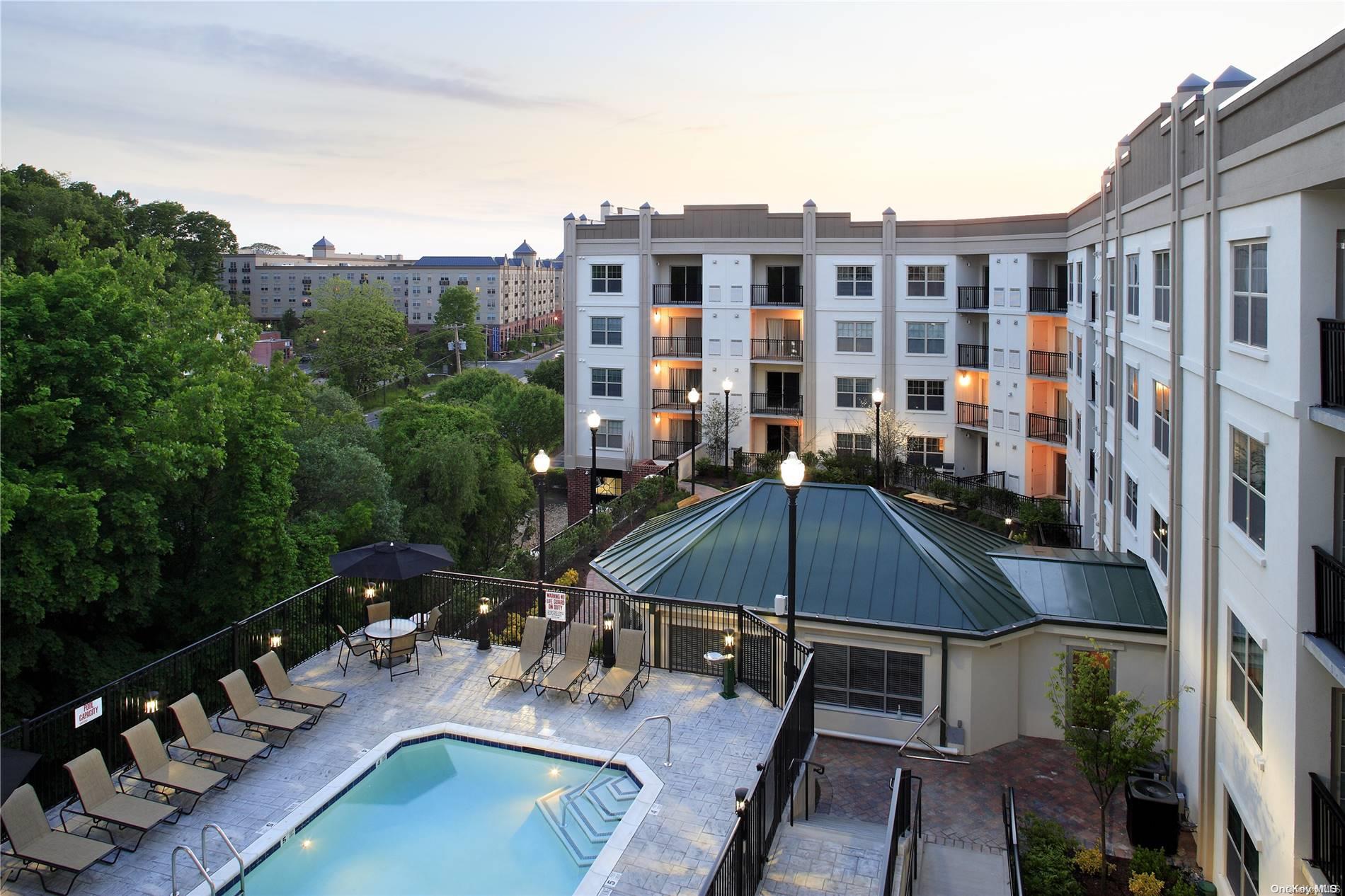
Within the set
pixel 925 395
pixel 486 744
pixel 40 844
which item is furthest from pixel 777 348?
pixel 40 844

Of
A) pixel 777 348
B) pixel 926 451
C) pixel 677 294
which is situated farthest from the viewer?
pixel 677 294

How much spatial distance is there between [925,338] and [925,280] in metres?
2.63

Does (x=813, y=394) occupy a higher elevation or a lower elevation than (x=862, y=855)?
higher

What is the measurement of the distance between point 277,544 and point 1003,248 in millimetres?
31118

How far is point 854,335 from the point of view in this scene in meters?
43.1

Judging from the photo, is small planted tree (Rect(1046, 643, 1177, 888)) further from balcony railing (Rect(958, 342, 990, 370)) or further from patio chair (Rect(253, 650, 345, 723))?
balcony railing (Rect(958, 342, 990, 370))

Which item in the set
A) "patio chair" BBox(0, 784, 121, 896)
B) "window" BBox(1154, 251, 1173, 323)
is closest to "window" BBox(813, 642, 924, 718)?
"window" BBox(1154, 251, 1173, 323)

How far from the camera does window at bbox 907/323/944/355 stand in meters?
42.1

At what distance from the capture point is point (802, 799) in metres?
12.7

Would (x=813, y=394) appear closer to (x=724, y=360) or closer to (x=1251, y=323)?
(x=724, y=360)

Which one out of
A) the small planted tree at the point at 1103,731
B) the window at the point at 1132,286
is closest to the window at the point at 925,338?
the window at the point at 1132,286

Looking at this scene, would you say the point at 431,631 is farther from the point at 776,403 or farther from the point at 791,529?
the point at 776,403

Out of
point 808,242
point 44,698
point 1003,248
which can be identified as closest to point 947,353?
point 1003,248

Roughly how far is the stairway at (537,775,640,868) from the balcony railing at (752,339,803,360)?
1316 inches
